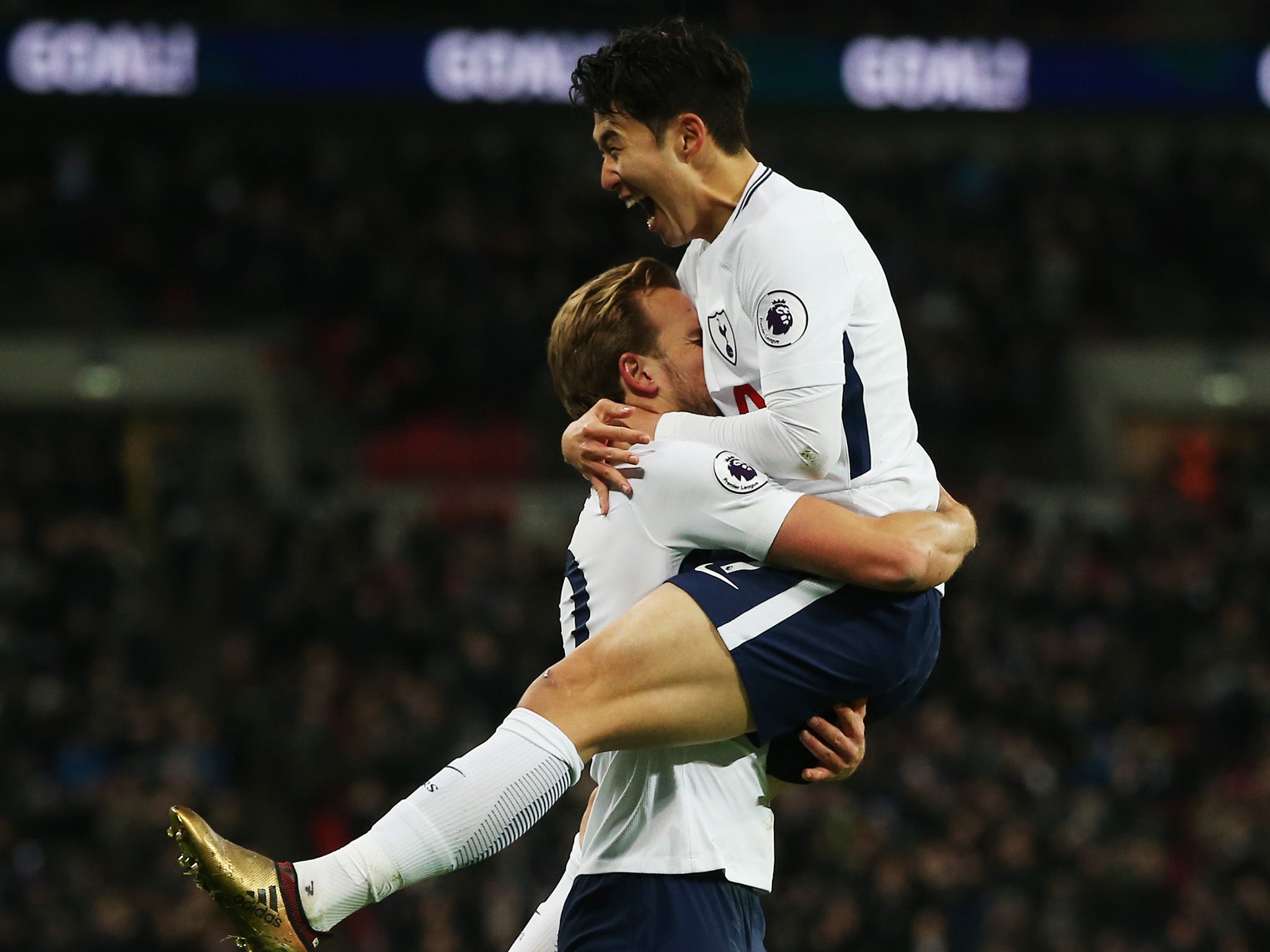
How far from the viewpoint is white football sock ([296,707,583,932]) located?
121 inches

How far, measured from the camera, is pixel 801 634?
3.32 meters

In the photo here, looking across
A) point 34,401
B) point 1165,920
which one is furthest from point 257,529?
point 1165,920

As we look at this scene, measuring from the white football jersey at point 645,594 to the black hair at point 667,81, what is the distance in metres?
0.69

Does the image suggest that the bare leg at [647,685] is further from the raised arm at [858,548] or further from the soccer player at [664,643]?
the raised arm at [858,548]

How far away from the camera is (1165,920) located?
979 cm

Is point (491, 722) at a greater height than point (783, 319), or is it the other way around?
point (783, 319)

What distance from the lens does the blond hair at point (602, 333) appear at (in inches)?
141

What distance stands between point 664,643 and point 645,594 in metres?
0.24

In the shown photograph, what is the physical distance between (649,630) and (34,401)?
12.5m

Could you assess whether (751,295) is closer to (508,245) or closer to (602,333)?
(602,333)

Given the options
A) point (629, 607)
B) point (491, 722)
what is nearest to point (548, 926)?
point (629, 607)

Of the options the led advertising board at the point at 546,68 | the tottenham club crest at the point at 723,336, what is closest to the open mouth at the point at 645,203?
the tottenham club crest at the point at 723,336

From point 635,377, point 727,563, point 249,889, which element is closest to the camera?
point 249,889

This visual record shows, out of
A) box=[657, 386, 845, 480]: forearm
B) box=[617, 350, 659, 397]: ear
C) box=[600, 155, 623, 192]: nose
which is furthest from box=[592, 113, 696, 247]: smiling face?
box=[657, 386, 845, 480]: forearm
